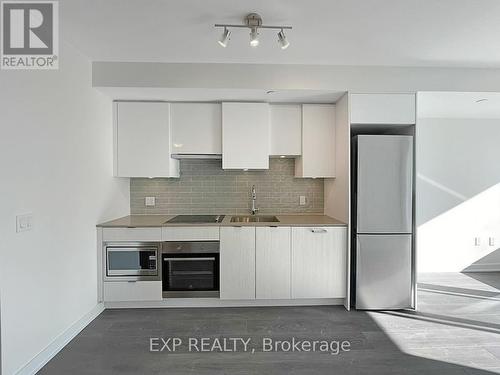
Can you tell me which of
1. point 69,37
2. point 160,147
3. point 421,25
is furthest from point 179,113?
point 421,25

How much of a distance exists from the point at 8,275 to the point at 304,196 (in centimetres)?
301

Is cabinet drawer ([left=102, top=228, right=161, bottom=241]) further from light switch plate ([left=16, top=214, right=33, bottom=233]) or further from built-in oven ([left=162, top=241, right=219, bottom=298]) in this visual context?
light switch plate ([left=16, top=214, right=33, bottom=233])

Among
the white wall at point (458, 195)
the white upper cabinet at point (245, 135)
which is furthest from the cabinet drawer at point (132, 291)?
the white wall at point (458, 195)

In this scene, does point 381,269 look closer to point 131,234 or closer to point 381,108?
point 381,108

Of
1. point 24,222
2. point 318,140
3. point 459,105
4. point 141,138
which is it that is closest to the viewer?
point 24,222

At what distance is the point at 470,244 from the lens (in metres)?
4.39

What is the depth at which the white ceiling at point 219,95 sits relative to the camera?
302 cm

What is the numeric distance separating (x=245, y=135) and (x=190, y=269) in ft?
5.18

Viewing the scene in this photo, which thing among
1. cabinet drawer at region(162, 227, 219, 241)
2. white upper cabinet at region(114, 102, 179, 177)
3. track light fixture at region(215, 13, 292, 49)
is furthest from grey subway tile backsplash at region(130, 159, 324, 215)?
track light fixture at region(215, 13, 292, 49)

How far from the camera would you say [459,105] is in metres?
3.61

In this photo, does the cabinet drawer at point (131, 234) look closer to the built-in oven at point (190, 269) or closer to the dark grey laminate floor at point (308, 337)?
the built-in oven at point (190, 269)

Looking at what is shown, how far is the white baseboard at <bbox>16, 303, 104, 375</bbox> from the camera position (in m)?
2.07

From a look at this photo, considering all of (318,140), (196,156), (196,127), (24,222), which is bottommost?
(24,222)

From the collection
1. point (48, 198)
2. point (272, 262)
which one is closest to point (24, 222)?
point (48, 198)
